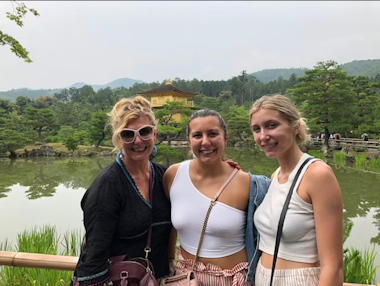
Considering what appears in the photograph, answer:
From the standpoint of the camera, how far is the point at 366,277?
2797 mm

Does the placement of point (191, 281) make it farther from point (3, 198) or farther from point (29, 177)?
point (29, 177)

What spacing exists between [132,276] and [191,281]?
244 mm

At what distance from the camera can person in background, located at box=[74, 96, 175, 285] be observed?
1.21m

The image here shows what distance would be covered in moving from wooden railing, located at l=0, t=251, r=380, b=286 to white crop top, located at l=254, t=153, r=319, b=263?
43.1 inches

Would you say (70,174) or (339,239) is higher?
(339,239)

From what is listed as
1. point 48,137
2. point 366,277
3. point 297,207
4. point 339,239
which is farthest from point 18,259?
point 48,137

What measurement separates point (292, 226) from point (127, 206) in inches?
25.5

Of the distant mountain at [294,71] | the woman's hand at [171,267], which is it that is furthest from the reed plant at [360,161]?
the distant mountain at [294,71]

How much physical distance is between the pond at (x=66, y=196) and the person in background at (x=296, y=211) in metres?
4.07

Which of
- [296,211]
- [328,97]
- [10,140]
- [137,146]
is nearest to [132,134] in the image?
[137,146]

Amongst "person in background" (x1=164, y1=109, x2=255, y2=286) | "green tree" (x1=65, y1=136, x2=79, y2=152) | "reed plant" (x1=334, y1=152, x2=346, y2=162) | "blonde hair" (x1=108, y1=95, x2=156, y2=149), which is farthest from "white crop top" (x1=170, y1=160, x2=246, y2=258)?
A: "green tree" (x1=65, y1=136, x2=79, y2=152)

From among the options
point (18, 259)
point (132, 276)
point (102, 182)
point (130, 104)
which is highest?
point (130, 104)

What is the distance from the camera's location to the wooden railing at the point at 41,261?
5.60 feet

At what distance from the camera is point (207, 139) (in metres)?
1.35
